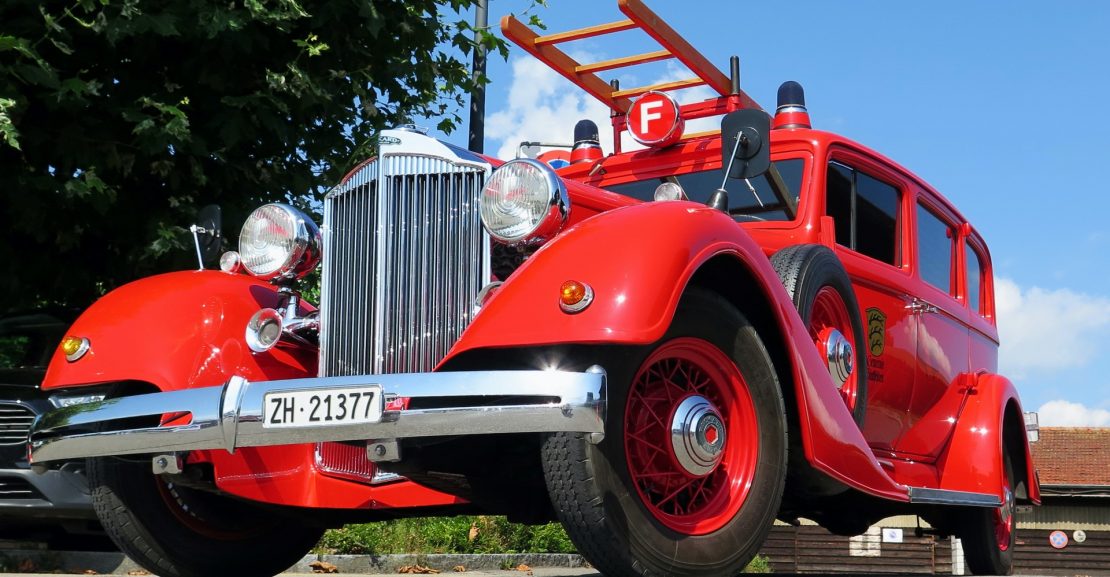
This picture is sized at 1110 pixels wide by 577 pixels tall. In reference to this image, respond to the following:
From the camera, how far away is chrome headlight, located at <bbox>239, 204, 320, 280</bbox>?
180 inches

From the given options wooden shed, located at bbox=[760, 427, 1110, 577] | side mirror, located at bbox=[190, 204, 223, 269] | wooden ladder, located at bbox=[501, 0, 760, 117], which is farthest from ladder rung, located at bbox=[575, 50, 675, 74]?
wooden shed, located at bbox=[760, 427, 1110, 577]

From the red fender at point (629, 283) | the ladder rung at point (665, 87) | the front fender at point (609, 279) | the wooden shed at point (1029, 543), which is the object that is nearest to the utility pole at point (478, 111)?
the ladder rung at point (665, 87)

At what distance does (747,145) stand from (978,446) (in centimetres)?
250

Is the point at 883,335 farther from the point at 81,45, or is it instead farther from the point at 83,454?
the point at 81,45

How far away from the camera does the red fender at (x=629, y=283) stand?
11.3ft

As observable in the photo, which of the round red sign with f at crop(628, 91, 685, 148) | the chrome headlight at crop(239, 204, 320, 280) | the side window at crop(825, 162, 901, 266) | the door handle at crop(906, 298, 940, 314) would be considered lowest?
the door handle at crop(906, 298, 940, 314)

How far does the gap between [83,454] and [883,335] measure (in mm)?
3644

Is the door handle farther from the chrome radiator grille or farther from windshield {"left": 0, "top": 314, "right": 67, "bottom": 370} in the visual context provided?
windshield {"left": 0, "top": 314, "right": 67, "bottom": 370}

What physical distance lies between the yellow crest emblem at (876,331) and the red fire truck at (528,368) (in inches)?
0.6

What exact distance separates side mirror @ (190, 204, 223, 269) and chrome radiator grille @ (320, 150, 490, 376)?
109 centimetres

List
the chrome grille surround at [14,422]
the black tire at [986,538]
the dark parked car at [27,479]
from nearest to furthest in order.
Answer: the black tire at [986,538] → the dark parked car at [27,479] → the chrome grille surround at [14,422]

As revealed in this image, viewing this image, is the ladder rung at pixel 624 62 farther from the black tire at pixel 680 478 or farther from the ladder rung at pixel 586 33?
the black tire at pixel 680 478

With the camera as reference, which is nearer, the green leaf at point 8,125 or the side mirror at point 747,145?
the side mirror at point 747,145

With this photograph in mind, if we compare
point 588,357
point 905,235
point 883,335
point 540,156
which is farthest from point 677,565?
point 540,156
